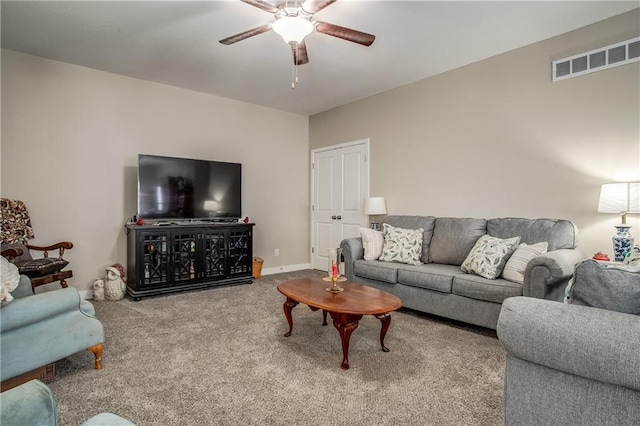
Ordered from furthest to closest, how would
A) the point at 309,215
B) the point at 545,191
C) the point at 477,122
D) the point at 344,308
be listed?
the point at 309,215
the point at 477,122
the point at 545,191
the point at 344,308

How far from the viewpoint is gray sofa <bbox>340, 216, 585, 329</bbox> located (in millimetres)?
2457

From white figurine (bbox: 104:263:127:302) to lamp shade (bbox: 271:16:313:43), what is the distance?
10.5 ft

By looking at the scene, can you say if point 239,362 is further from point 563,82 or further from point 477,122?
point 563,82

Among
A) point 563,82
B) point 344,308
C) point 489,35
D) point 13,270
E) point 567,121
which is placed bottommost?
point 344,308

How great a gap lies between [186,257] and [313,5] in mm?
3193

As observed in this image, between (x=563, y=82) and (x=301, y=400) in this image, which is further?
(x=563, y=82)

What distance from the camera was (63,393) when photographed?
1905mm

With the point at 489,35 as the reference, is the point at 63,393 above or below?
below

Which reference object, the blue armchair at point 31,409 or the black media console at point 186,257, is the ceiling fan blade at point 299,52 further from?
the blue armchair at point 31,409

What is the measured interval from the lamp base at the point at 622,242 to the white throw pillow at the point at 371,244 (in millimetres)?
2054

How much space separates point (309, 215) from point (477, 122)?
10.2 ft

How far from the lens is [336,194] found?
213 inches

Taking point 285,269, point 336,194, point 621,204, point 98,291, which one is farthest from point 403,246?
point 98,291

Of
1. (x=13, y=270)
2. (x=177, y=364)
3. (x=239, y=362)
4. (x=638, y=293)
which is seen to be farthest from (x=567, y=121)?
(x=13, y=270)
